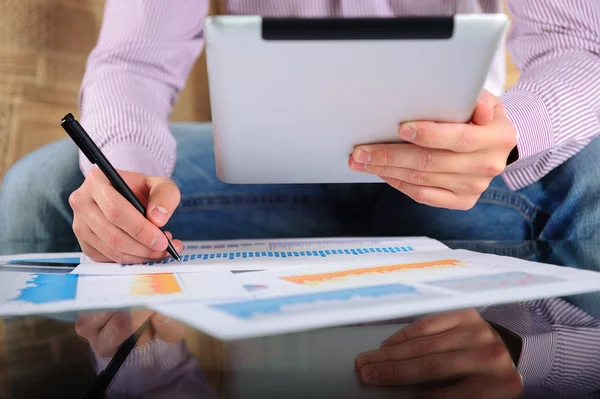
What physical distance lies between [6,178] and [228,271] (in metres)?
0.51

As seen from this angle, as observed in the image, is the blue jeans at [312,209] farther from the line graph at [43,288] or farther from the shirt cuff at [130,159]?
the line graph at [43,288]

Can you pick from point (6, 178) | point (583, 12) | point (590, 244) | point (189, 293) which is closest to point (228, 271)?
point (189, 293)

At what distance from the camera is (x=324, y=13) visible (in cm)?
95

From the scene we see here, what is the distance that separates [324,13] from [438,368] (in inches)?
32.3

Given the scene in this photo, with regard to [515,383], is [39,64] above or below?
below

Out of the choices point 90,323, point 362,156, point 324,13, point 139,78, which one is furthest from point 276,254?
point 324,13

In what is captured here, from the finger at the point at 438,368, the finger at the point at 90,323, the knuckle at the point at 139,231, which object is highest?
the finger at the point at 438,368

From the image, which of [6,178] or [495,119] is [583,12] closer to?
[495,119]

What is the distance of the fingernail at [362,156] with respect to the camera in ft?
1.56

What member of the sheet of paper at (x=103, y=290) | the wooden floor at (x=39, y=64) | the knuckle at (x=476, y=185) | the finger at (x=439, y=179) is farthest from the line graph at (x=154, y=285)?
the wooden floor at (x=39, y=64)

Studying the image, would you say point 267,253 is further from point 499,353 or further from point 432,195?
point 499,353

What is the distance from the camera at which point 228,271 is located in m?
0.41

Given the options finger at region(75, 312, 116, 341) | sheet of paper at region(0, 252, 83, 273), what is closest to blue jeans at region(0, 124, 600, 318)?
sheet of paper at region(0, 252, 83, 273)

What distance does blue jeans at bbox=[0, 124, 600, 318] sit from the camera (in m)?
Result: 0.70
